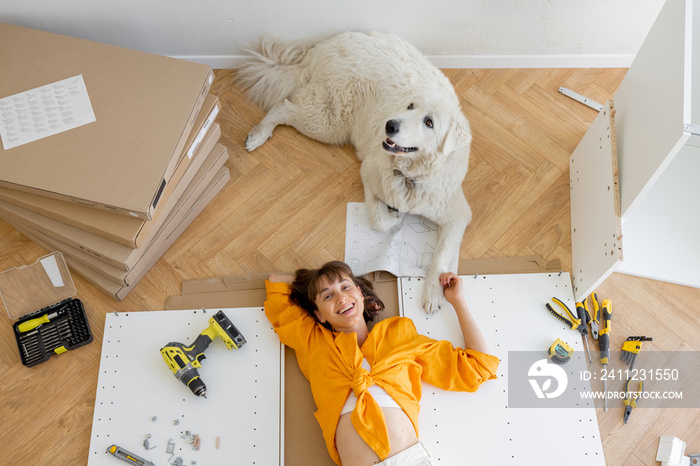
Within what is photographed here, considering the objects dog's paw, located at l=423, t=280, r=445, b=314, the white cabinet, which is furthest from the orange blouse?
the white cabinet

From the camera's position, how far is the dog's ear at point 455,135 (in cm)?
162

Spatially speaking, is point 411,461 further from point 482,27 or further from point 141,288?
point 482,27

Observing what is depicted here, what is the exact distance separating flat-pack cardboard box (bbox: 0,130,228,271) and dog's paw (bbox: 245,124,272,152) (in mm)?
206

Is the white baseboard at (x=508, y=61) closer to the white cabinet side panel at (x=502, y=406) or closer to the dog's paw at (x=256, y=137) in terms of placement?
the dog's paw at (x=256, y=137)

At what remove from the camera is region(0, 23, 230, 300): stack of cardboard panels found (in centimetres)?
179

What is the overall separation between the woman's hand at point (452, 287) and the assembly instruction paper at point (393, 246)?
84mm

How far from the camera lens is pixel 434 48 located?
2342mm

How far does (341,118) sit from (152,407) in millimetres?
1296

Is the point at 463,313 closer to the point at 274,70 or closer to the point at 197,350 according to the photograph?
the point at 197,350

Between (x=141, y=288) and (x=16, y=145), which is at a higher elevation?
(x=16, y=145)

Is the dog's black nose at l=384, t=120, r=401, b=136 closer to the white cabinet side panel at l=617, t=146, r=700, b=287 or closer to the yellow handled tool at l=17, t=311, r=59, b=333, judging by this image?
the white cabinet side panel at l=617, t=146, r=700, b=287

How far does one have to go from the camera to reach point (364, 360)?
173 cm

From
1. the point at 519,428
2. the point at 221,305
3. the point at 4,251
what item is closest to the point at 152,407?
the point at 221,305

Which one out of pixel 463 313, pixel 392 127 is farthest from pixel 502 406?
pixel 392 127
